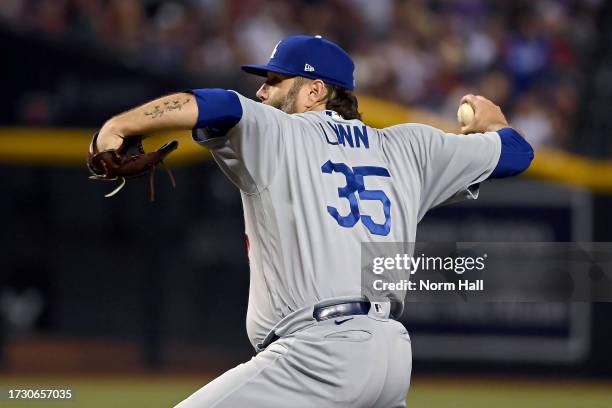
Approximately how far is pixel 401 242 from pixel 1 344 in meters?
5.97

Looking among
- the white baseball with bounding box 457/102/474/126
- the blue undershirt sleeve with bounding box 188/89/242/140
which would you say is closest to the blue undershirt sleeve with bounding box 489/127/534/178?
the white baseball with bounding box 457/102/474/126

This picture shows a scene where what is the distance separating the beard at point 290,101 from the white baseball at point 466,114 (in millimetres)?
744

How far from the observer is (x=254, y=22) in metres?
10.6

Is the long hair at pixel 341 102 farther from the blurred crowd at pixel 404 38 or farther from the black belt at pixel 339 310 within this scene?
the blurred crowd at pixel 404 38

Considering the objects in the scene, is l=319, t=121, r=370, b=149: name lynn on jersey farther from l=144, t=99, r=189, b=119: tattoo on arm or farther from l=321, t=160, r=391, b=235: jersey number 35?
l=144, t=99, r=189, b=119: tattoo on arm

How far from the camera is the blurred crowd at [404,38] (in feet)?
32.7

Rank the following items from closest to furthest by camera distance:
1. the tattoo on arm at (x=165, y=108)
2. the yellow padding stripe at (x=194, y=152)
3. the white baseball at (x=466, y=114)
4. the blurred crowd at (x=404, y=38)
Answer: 1. the tattoo on arm at (x=165, y=108)
2. the white baseball at (x=466, y=114)
3. the yellow padding stripe at (x=194, y=152)
4. the blurred crowd at (x=404, y=38)

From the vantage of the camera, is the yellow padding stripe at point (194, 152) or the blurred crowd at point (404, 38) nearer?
the yellow padding stripe at point (194, 152)

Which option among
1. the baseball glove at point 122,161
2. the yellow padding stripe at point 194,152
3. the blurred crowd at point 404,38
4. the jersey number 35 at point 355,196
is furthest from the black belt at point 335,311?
the blurred crowd at point 404,38

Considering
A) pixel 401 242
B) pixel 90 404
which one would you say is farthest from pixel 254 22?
pixel 401 242

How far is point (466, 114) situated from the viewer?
13.2ft

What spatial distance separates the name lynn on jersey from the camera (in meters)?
3.36

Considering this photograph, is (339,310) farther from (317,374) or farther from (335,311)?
(317,374)

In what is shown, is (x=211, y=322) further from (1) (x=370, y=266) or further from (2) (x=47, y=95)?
(1) (x=370, y=266)
